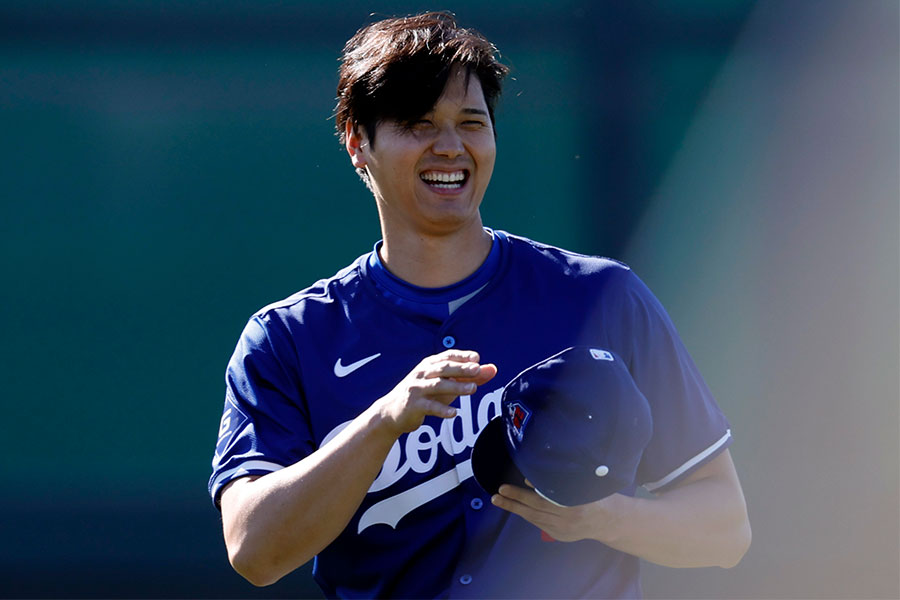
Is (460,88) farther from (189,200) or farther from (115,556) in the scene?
(115,556)

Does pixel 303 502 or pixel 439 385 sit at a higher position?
pixel 439 385

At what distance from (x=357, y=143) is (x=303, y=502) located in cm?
65

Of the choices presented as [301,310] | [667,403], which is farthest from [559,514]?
[301,310]

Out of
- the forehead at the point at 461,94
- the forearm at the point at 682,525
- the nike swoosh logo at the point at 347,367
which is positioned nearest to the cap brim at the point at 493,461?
the forearm at the point at 682,525

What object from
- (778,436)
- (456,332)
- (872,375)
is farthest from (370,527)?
(872,375)

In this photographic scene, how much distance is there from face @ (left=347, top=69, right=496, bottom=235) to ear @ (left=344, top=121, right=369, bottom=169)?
0.15ft

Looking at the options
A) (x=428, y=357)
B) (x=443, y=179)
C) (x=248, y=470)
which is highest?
(x=443, y=179)

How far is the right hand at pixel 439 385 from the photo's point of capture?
49.4 inches

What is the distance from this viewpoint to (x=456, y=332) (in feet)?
5.38

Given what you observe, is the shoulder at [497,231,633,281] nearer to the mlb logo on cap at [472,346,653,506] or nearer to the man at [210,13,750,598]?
the man at [210,13,750,598]

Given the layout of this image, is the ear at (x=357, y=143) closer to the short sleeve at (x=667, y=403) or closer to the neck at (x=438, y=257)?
the neck at (x=438, y=257)

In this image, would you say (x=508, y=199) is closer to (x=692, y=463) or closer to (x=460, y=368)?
(x=692, y=463)

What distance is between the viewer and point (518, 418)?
4.44 feet

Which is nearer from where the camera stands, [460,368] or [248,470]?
[460,368]
